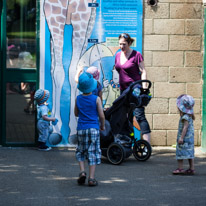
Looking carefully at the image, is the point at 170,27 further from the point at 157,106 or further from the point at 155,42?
the point at 157,106

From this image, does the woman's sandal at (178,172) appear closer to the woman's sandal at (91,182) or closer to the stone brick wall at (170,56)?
the woman's sandal at (91,182)

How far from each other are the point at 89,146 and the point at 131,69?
7.98ft

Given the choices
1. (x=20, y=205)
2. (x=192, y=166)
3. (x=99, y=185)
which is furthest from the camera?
(x=192, y=166)

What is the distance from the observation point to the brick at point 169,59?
1034 cm

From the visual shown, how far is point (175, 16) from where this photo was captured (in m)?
10.3

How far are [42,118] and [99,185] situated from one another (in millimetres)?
2700

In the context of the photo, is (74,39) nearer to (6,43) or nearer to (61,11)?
(61,11)

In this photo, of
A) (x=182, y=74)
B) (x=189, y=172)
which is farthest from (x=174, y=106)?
(x=189, y=172)

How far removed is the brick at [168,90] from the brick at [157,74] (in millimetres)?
93

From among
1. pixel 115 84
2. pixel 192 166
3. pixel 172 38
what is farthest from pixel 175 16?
pixel 192 166

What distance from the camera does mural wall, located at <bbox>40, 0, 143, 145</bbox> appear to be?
10102mm

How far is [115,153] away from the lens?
29.6ft

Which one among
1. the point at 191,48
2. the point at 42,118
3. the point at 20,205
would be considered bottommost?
the point at 20,205

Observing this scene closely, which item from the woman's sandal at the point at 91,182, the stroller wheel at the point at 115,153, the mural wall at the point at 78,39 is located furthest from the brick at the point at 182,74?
the woman's sandal at the point at 91,182
